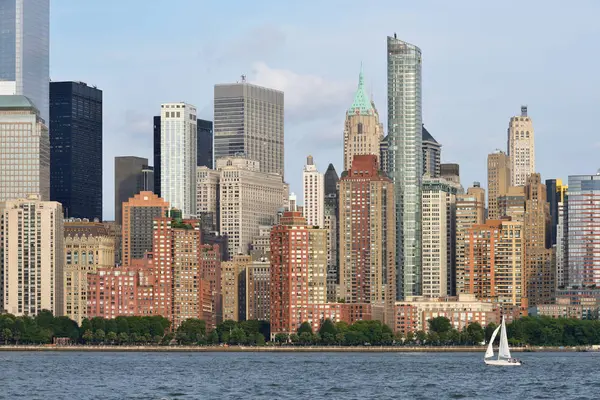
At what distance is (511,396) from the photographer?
16362 centimetres

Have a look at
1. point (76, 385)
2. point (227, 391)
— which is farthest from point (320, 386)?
point (76, 385)

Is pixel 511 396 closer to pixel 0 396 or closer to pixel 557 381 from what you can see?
pixel 557 381

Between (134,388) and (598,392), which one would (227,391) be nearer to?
(134,388)

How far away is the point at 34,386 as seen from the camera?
17725 cm

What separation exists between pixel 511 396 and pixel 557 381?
28.9 m

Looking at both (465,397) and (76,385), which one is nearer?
(465,397)

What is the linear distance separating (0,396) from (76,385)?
1711 cm

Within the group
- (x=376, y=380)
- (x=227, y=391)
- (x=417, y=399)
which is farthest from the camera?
(x=376, y=380)

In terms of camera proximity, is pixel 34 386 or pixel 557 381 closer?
pixel 34 386

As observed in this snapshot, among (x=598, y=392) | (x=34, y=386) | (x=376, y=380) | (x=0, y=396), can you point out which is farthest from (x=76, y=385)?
(x=598, y=392)

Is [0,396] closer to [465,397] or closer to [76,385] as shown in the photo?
[76,385]

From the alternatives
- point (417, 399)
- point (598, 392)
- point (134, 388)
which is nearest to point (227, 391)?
point (134, 388)

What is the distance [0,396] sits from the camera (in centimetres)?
16075

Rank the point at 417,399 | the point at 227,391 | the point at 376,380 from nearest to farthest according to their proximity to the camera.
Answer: the point at 417,399, the point at 227,391, the point at 376,380
